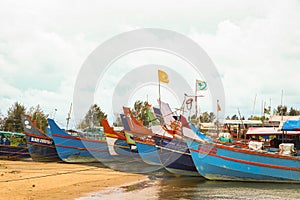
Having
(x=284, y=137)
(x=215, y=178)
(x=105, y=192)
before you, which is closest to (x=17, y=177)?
(x=105, y=192)

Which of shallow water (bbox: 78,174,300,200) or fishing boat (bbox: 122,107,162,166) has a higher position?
fishing boat (bbox: 122,107,162,166)

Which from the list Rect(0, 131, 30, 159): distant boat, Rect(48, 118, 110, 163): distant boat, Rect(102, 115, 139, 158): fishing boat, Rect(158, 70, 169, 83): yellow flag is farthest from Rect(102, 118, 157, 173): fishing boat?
Rect(0, 131, 30, 159): distant boat

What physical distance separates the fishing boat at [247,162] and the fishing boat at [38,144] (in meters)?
11.0

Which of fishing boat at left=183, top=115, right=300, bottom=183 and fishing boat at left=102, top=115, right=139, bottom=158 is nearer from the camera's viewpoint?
fishing boat at left=183, top=115, right=300, bottom=183

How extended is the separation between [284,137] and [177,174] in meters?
6.27

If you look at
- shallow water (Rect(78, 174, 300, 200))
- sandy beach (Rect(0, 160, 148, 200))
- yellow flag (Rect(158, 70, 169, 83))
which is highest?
yellow flag (Rect(158, 70, 169, 83))

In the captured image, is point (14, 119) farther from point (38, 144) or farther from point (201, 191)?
point (201, 191)

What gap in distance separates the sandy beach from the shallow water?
97cm

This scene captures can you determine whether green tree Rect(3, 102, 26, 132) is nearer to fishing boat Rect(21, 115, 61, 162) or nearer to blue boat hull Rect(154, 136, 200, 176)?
fishing boat Rect(21, 115, 61, 162)

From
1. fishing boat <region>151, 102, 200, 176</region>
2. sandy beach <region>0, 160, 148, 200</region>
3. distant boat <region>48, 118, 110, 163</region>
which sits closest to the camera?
sandy beach <region>0, 160, 148, 200</region>

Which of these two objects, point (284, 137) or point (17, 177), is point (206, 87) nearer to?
point (284, 137)

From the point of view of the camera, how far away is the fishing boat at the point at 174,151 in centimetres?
1734

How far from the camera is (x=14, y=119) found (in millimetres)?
39312

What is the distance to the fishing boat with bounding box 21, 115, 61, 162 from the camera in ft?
75.8
